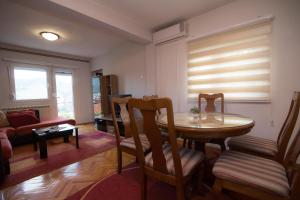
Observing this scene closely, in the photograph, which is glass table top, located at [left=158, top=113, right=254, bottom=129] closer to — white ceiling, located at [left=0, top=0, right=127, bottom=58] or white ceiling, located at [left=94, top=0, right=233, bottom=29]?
white ceiling, located at [left=94, top=0, right=233, bottom=29]

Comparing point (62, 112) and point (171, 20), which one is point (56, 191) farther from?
point (62, 112)

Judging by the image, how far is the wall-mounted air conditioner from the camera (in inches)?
115

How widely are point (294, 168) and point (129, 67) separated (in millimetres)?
4019

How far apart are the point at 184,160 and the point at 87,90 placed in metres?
5.42

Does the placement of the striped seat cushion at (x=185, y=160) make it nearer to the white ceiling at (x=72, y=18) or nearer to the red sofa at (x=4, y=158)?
the red sofa at (x=4, y=158)

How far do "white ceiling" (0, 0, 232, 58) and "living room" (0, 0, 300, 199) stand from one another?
0.02 meters

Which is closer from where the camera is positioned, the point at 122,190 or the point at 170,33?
the point at 122,190

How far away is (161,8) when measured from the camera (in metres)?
2.58

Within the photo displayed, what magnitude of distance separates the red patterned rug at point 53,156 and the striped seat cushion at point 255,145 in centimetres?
222

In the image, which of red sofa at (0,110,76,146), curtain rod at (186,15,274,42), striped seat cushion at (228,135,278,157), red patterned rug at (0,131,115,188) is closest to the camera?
striped seat cushion at (228,135,278,157)

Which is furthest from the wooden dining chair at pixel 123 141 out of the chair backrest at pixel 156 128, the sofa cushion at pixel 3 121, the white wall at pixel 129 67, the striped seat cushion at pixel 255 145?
the sofa cushion at pixel 3 121

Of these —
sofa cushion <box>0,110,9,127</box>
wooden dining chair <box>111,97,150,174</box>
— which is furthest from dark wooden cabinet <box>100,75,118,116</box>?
wooden dining chair <box>111,97,150,174</box>

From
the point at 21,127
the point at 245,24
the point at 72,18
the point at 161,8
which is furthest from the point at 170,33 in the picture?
the point at 21,127

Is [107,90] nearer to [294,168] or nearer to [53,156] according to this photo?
[53,156]
